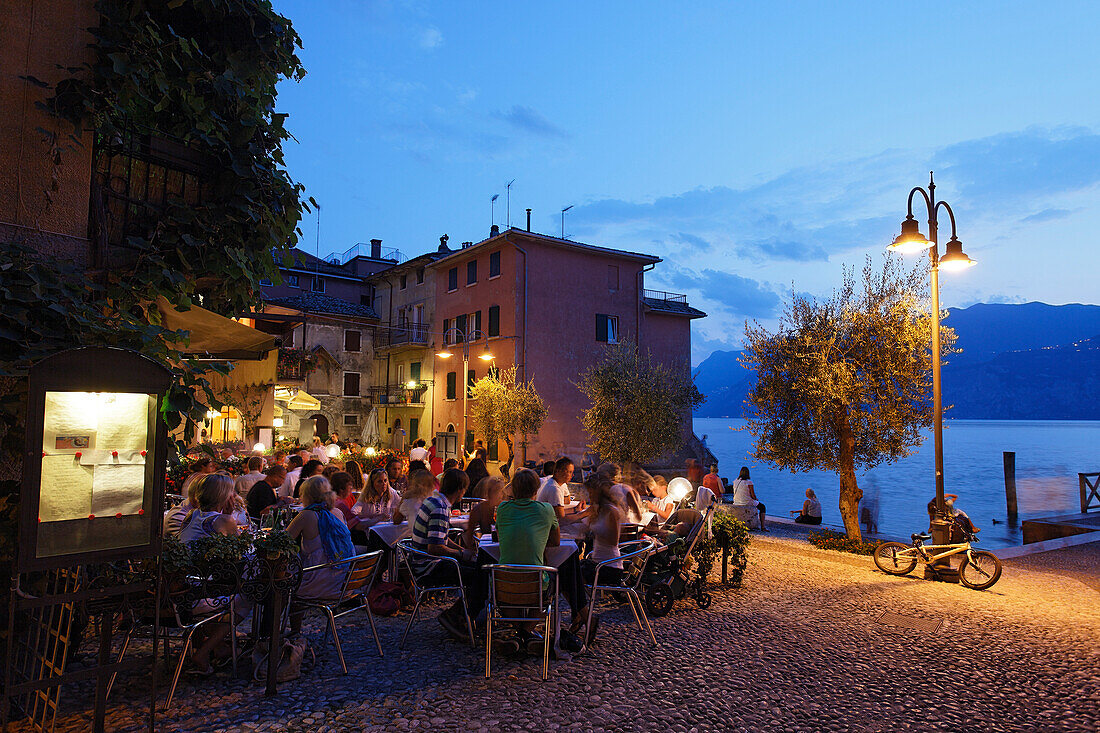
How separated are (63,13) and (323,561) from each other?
435cm

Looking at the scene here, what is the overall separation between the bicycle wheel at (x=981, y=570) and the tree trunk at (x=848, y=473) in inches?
97.5

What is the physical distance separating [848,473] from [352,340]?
29235 mm

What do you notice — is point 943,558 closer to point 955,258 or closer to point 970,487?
point 955,258

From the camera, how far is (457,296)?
30.6m

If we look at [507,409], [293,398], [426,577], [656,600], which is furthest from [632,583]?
[507,409]

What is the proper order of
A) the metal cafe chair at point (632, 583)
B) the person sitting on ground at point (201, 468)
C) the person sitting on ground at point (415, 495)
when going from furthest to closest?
the person sitting on ground at point (201, 468)
the person sitting on ground at point (415, 495)
the metal cafe chair at point (632, 583)

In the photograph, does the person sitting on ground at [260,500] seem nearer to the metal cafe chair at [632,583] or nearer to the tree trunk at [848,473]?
the metal cafe chair at [632,583]

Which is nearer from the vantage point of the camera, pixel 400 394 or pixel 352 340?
pixel 400 394

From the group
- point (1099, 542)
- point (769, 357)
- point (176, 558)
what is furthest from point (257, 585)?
point (1099, 542)

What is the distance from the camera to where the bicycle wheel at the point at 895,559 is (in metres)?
8.44

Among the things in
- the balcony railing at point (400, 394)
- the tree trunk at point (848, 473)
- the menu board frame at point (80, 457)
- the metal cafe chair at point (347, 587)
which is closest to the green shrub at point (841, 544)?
the tree trunk at point (848, 473)

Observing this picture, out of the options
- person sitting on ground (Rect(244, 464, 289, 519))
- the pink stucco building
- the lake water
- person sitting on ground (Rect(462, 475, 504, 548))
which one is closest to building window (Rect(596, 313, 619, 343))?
the pink stucco building

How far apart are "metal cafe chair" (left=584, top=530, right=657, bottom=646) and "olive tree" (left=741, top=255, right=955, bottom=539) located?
5.21 m

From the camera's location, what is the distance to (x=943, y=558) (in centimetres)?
809
